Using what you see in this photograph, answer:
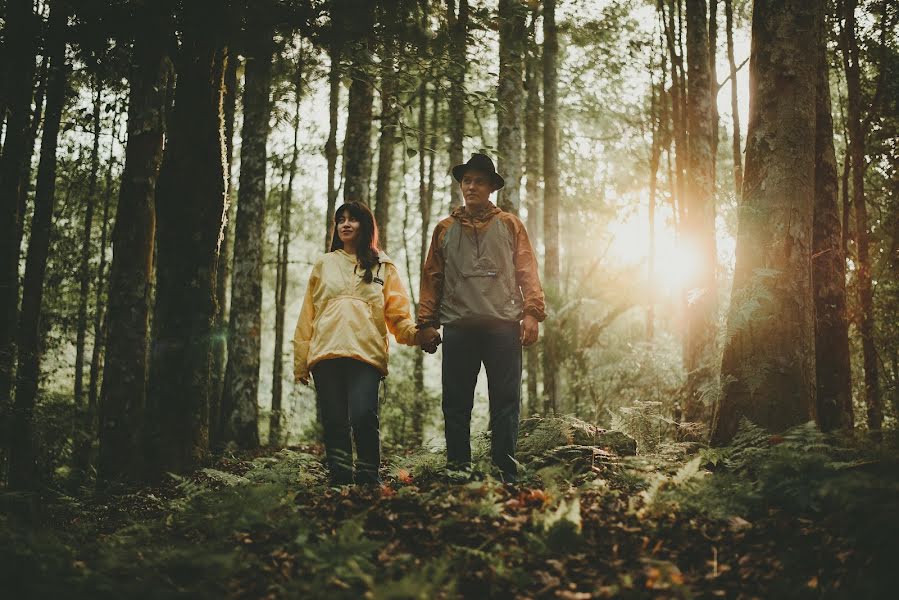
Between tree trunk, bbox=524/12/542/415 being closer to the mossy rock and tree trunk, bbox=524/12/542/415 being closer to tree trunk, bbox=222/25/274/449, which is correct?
tree trunk, bbox=222/25/274/449

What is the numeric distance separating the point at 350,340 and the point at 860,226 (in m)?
9.16

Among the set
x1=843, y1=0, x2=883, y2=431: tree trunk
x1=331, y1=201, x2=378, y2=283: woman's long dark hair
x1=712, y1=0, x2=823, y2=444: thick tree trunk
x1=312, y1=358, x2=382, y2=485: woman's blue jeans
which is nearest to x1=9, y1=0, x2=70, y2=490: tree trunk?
x1=312, y1=358, x2=382, y2=485: woman's blue jeans

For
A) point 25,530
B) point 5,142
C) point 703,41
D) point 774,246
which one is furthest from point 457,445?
point 703,41

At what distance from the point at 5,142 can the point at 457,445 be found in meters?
7.94

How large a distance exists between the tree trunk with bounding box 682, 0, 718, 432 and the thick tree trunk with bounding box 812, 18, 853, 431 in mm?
3935

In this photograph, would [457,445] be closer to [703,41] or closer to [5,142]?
[5,142]

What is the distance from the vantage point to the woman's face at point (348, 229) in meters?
5.35

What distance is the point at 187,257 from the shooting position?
6.42 meters

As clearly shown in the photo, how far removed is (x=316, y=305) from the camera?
516 centimetres

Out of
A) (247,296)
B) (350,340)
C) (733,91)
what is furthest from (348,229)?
(733,91)

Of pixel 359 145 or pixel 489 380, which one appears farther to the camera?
pixel 359 145

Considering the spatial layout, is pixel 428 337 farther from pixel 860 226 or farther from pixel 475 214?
pixel 860 226

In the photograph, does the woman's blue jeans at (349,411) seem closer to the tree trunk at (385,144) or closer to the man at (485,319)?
the man at (485,319)

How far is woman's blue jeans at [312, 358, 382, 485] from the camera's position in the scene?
4.91 m
